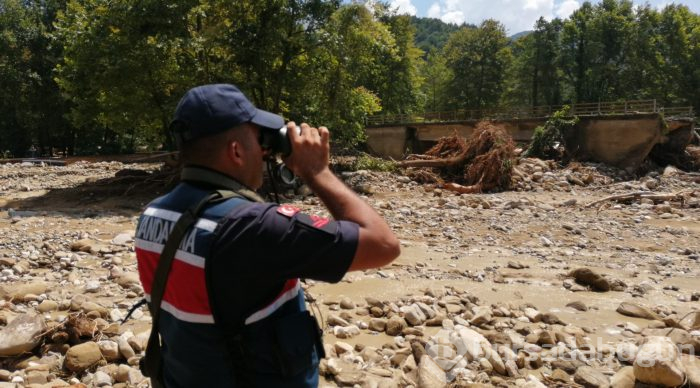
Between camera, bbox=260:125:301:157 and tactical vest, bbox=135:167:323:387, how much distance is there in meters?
0.17

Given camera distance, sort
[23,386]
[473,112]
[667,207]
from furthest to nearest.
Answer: [473,112] < [667,207] < [23,386]

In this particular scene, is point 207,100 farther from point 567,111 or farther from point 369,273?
point 567,111

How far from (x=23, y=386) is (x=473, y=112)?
3179 centimetres

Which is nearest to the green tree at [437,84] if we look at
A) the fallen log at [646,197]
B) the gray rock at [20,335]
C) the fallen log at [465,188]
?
the fallen log at [465,188]

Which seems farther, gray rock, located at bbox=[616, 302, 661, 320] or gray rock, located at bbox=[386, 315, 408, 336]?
gray rock, located at bbox=[616, 302, 661, 320]

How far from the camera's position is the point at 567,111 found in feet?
78.9

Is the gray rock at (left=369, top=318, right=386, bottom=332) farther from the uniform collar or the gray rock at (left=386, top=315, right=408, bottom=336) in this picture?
the uniform collar

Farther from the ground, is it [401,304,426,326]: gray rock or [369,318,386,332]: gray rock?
[401,304,426,326]: gray rock

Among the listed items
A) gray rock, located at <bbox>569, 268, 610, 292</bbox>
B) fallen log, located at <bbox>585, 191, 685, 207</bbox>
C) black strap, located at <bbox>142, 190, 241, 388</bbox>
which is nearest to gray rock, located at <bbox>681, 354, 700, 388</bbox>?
gray rock, located at <bbox>569, 268, 610, 292</bbox>

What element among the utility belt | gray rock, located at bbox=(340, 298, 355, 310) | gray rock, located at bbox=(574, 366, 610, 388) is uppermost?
the utility belt

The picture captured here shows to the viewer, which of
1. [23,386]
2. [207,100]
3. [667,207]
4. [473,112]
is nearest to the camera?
[207,100]

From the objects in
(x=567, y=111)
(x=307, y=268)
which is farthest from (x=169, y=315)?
(x=567, y=111)

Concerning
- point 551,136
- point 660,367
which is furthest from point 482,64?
point 660,367

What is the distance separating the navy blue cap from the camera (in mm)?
1657
